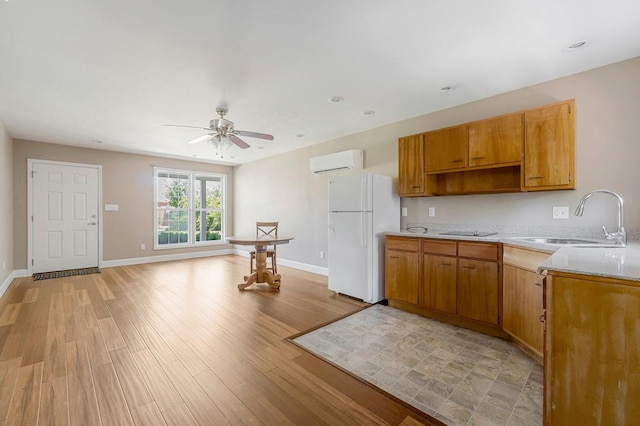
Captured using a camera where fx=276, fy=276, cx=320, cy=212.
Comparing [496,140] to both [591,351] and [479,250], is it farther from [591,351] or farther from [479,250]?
[591,351]

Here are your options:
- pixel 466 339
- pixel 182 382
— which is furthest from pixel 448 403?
pixel 182 382

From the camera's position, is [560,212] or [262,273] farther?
[262,273]

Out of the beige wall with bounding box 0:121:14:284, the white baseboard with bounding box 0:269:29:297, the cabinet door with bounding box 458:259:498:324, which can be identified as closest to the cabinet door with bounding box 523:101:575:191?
the cabinet door with bounding box 458:259:498:324

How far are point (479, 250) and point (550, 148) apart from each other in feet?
3.69

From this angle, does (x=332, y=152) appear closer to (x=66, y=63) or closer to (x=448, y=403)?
(x=66, y=63)

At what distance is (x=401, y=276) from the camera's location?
3359 mm

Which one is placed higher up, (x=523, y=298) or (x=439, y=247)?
(x=439, y=247)

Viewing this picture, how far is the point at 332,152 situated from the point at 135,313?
146 inches

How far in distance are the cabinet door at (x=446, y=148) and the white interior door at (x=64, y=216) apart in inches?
251

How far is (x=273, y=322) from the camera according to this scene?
2.98m

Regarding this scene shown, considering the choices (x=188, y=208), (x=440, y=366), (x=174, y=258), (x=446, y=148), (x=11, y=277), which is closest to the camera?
(x=440, y=366)

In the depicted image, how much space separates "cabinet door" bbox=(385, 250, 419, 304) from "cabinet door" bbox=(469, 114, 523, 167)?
1272 millimetres

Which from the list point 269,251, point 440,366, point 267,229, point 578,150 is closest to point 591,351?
point 440,366

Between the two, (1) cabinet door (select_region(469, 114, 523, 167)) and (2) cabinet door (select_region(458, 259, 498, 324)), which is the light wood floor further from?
(1) cabinet door (select_region(469, 114, 523, 167))
